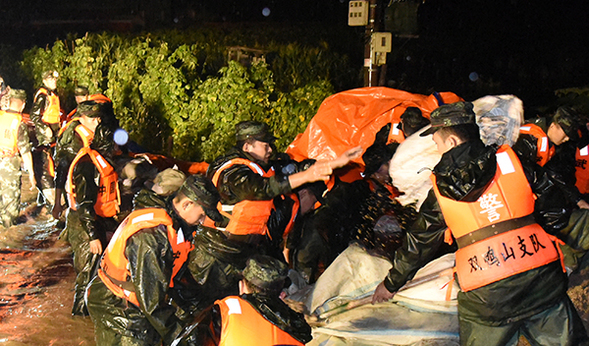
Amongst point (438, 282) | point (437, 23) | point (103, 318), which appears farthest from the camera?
point (437, 23)

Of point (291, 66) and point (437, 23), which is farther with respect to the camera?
point (437, 23)

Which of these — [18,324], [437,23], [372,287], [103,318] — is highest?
[437,23]

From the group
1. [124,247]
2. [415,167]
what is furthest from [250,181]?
[415,167]

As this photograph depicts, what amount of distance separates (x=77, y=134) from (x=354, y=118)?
10.6 ft

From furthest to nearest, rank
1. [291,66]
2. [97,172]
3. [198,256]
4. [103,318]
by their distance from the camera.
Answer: [291,66] → [97,172] → [198,256] → [103,318]

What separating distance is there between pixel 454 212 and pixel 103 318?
227 cm

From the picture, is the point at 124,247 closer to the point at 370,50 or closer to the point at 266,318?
the point at 266,318

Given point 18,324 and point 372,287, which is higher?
point 372,287

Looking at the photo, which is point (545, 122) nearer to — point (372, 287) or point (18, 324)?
point (372, 287)

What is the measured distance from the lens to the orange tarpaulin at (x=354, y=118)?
6.91 metres

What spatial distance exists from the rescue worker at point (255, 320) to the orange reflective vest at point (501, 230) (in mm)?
1102

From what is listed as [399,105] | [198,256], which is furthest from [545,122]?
[198,256]

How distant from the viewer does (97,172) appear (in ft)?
18.2

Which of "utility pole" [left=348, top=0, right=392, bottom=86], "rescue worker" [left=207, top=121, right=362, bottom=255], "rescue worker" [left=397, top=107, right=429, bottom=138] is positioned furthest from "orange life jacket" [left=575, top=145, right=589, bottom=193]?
"rescue worker" [left=207, top=121, right=362, bottom=255]
